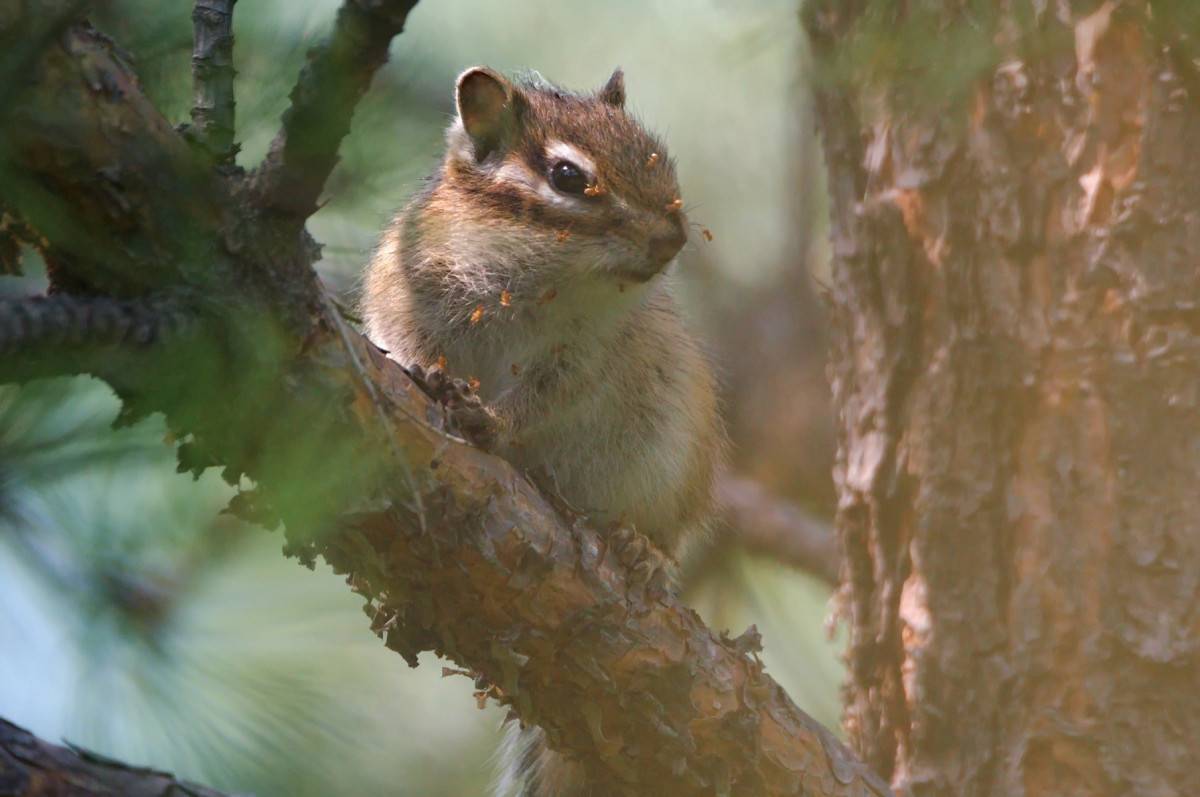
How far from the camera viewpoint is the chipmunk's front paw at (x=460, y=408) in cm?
239

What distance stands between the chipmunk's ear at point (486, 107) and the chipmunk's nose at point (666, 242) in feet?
1.99

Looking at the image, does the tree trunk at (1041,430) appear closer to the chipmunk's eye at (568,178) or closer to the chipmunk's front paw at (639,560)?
the chipmunk's eye at (568,178)

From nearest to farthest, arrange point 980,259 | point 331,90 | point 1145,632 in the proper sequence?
point 331,90 < point 1145,632 < point 980,259

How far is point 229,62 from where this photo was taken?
5.68 feet

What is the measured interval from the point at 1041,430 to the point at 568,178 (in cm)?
132

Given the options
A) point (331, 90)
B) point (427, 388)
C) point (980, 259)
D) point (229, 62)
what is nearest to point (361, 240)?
point (427, 388)

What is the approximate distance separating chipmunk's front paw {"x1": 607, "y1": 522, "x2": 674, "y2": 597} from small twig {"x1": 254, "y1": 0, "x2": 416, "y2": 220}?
A: 3.83ft

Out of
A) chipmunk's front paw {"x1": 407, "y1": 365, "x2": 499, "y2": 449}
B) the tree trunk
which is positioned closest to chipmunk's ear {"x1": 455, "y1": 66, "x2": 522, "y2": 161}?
the tree trunk

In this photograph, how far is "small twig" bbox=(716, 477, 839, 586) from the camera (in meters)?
4.82

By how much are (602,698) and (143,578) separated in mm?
1030

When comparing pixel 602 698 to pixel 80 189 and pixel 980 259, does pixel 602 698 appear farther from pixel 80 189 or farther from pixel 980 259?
pixel 980 259

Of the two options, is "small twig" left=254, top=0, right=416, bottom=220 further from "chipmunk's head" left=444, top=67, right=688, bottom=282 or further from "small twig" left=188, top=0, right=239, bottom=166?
"chipmunk's head" left=444, top=67, right=688, bottom=282

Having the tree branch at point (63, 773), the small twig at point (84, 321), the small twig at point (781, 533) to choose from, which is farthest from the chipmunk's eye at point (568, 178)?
the small twig at point (781, 533)

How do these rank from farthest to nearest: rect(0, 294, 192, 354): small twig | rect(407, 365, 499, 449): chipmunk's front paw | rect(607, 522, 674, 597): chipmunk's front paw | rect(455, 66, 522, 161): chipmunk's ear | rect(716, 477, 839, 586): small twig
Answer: rect(716, 477, 839, 586): small twig
rect(455, 66, 522, 161): chipmunk's ear
rect(607, 522, 674, 597): chipmunk's front paw
rect(407, 365, 499, 449): chipmunk's front paw
rect(0, 294, 192, 354): small twig
